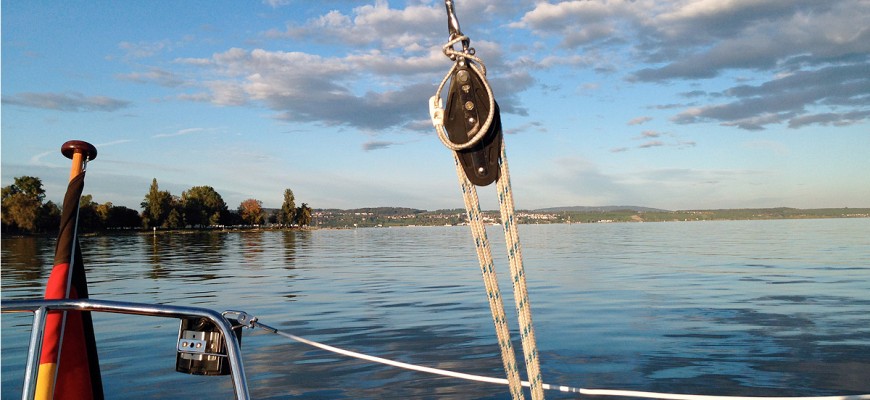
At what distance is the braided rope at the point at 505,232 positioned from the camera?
2.18 metres

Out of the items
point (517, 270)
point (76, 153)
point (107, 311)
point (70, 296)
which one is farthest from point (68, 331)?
point (517, 270)

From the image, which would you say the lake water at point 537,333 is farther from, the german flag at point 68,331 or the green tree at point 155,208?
the green tree at point 155,208

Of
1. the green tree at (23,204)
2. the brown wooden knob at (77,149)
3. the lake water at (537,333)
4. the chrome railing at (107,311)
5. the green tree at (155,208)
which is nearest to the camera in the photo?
the chrome railing at (107,311)

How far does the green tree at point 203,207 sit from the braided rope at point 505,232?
517 ft

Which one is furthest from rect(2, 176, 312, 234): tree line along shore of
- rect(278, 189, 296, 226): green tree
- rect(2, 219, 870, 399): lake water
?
rect(2, 219, 870, 399): lake water

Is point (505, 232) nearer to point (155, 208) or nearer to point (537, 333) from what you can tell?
point (537, 333)

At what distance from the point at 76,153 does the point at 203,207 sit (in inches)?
6428

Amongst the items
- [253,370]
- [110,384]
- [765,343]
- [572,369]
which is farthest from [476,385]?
[765,343]

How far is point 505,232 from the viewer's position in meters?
2.41

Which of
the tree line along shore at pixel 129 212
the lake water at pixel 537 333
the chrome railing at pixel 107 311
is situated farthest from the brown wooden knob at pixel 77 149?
the tree line along shore at pixel 129 212

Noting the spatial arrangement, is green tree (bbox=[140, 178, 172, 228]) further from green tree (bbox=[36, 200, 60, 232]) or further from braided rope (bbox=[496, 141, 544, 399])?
braided rope (bbox=[496, 141, 544, 399])

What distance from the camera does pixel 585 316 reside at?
13.8 metres

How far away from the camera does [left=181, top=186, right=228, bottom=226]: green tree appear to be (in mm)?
152250

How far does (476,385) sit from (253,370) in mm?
3096
